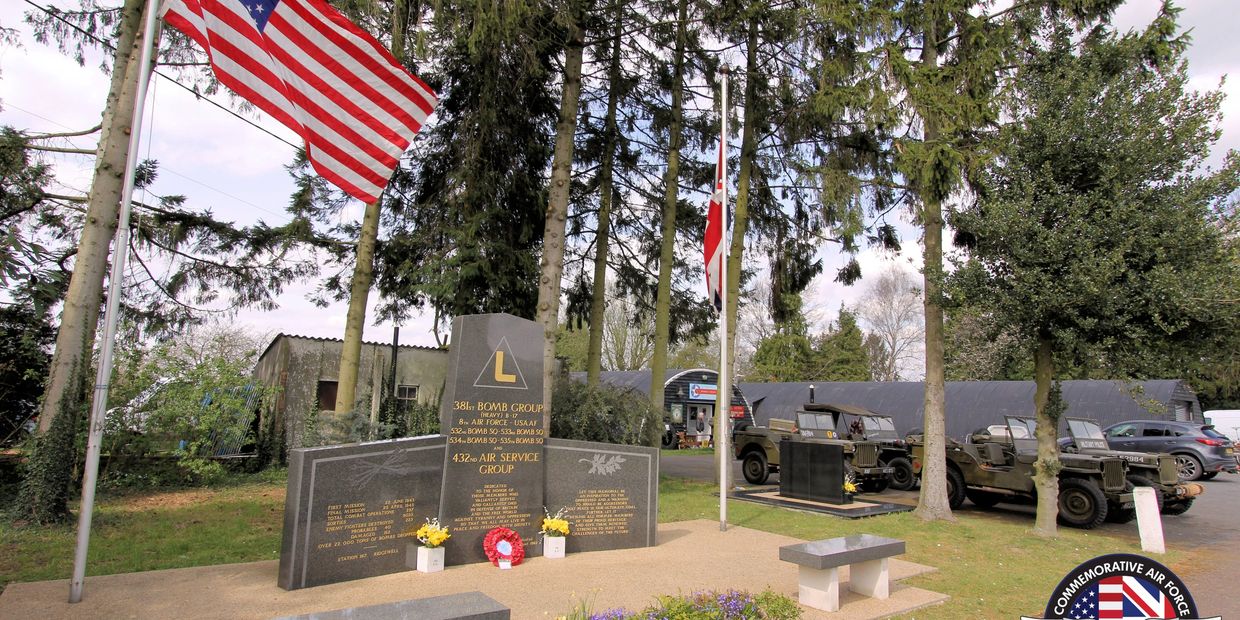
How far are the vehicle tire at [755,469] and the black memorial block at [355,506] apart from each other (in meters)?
11.5

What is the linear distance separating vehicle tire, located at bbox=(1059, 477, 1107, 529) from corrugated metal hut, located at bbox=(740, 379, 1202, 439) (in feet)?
47.3

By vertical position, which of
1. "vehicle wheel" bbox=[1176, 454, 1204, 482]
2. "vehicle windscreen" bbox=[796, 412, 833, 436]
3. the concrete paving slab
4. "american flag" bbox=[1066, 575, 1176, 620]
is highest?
"vehicle windscreen" bbox=[796, 412, 833, 436]

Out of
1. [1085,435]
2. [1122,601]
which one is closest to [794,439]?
[1085,435]

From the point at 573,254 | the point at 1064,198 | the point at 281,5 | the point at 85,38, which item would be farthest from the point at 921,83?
the point at 85,38

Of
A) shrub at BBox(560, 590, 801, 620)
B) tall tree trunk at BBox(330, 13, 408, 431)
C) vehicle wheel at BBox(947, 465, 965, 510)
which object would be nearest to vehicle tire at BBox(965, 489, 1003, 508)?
vehicle wheel at BBox(947, 465, 965, 510)

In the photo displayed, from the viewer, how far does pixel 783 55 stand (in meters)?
14.6

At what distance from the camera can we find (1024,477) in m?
12.3

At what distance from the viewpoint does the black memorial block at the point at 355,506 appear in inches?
237

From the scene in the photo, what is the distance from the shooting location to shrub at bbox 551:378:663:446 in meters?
12.7

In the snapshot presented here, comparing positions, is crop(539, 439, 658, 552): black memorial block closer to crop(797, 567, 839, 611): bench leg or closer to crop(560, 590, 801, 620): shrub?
crop(797, 567, 839, 611): bench leg

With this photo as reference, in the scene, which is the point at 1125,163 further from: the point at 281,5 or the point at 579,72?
the point at 281,5

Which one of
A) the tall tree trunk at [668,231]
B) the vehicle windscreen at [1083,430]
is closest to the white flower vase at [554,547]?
the tall tree trunk at [668,231]

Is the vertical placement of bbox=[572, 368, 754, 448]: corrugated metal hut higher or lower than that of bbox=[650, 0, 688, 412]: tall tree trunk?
lower

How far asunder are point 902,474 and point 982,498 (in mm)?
2238
